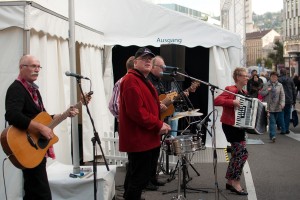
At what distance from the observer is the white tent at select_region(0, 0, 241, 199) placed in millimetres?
6145

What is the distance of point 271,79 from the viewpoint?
11.3 m

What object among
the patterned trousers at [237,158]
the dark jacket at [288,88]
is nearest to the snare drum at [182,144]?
the patterned trousers at [237,158]

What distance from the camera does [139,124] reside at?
4332 mm

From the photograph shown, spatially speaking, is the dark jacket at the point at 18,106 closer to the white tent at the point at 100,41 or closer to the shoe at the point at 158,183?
the white tent at the point at 100,41

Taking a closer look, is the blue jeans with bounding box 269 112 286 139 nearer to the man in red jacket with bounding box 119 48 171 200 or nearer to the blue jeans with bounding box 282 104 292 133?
the blue jeans with bounding box 282 104 292 133

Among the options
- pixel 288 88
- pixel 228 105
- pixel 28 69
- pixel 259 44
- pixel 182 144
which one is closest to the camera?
pixel 28 69

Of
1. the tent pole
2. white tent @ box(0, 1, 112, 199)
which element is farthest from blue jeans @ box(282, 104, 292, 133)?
the tent pole

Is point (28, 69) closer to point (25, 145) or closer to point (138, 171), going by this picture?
point (25, 145)

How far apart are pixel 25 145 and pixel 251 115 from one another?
304cm

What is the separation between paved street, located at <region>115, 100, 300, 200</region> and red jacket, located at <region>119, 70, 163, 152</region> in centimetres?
135

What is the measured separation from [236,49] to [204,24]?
98 cm

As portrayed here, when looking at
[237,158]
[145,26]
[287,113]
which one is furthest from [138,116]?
[287,113]

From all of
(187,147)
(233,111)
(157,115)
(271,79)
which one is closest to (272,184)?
(233,111)

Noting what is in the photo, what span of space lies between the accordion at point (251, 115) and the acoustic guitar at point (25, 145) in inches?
106
